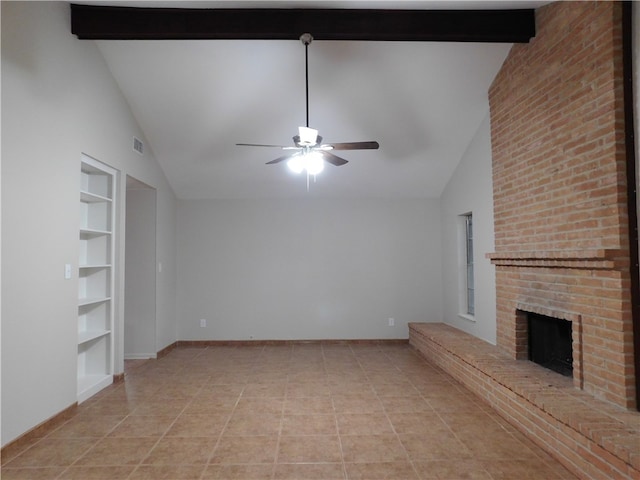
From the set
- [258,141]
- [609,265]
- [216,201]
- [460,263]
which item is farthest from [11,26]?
[460,263]

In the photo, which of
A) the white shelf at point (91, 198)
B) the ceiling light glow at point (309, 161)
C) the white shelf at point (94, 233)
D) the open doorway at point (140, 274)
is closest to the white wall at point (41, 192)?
the white shelf at point (91, 198)

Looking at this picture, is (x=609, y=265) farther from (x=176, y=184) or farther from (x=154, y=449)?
(x=176, y=184)

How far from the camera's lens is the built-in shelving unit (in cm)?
425

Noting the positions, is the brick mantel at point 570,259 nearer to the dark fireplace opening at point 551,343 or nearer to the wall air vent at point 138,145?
the dark fireplace opening at point 551,343

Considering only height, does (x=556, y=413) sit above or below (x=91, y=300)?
below

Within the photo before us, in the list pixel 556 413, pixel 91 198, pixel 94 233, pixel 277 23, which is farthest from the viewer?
pixel 94 233

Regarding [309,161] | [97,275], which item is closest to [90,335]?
[97,275]

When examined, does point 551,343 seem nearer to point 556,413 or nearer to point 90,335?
point 556,413

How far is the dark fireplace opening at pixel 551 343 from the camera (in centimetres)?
336

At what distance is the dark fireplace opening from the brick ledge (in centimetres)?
12

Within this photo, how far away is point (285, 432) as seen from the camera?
122 inches

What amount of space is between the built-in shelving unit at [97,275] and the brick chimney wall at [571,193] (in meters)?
3.99

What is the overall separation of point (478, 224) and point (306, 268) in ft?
8.64

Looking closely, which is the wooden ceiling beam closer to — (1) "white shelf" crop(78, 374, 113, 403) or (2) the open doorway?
(2) the open doorway
